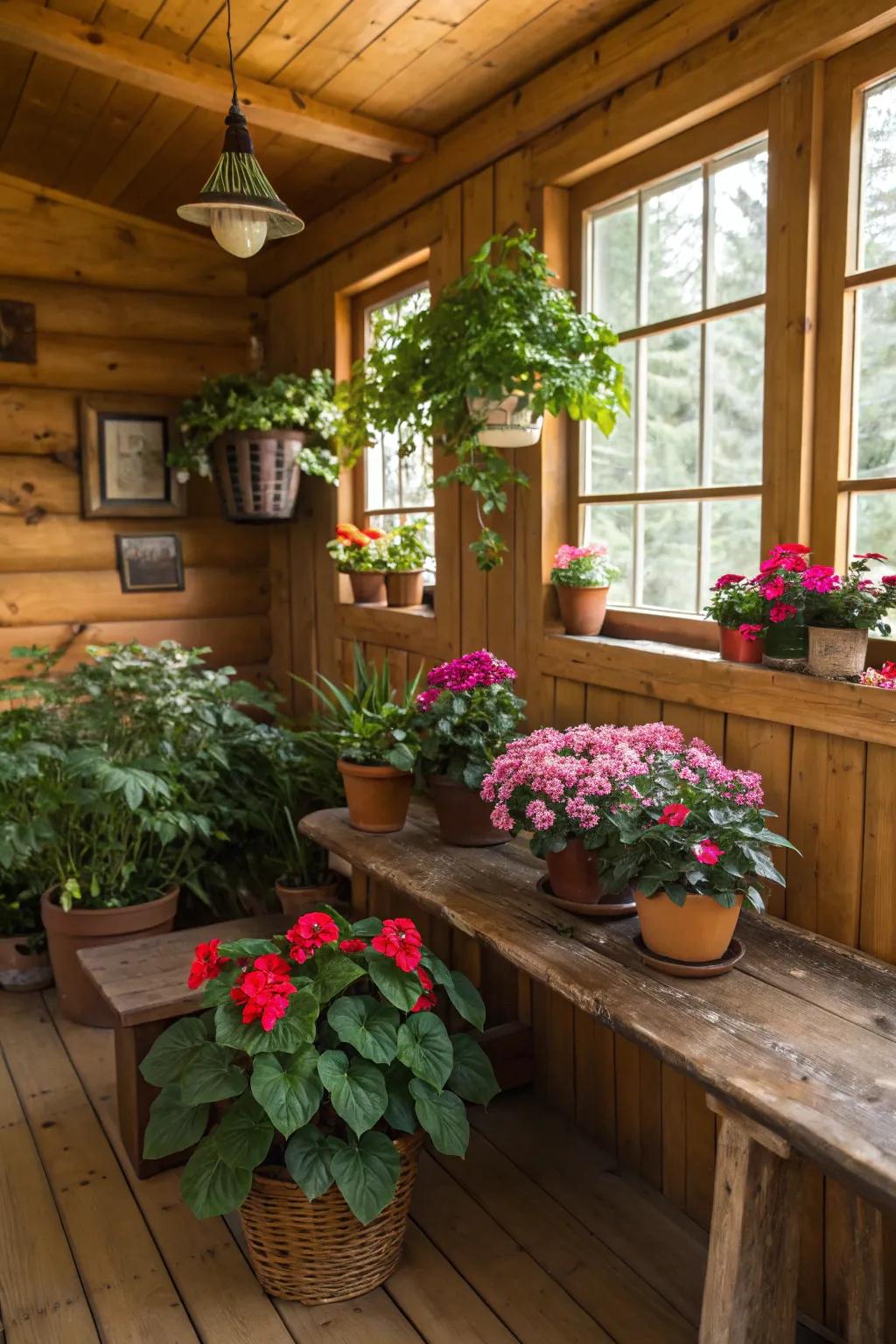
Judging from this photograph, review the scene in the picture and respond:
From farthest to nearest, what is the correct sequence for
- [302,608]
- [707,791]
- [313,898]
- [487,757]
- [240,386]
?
[302,608]
[240,386]
[313,898]
[487,757]
[707,791]

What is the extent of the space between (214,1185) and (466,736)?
1.04 metres

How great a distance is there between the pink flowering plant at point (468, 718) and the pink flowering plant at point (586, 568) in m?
0.31

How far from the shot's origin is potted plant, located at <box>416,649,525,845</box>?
250 cm

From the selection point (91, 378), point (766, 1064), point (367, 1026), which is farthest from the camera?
point (91, 378)

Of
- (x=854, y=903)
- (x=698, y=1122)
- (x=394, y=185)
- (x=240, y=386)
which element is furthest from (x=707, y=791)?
(x=240, y=386)

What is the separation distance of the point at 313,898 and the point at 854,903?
1.78 m

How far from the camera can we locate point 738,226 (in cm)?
232

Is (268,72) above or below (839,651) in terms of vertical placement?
above

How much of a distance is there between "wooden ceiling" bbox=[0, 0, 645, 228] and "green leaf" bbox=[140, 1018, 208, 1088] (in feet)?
7.50

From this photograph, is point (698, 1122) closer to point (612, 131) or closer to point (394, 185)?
point (612, 131)

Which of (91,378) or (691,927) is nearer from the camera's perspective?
(691,927)

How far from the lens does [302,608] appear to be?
14.3 ft

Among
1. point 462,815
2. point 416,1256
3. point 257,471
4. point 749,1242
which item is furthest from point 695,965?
point 257,471

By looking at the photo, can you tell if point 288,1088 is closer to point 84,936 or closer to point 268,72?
point 84,936
